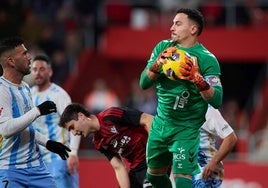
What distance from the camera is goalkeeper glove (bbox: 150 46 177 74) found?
365 inches

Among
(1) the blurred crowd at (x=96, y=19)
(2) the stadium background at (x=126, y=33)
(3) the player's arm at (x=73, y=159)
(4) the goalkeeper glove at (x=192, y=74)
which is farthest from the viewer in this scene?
(2) the stadium background at (x=126, y=33)

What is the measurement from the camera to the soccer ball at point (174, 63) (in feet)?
30.2

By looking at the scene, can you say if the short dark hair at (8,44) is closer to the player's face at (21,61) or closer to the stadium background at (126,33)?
the player's face at (21,61)

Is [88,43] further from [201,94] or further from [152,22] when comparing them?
[201,94]

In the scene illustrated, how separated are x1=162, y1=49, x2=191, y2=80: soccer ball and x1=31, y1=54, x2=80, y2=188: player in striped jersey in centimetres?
293

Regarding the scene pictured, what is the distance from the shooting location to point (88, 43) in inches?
852

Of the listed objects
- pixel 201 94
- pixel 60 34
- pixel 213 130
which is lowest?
pixel 60 34

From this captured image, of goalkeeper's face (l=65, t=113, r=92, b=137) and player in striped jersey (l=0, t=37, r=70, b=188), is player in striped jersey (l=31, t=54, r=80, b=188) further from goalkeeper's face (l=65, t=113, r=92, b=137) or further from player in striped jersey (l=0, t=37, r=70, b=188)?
player in striped jersey (l=0, t=37, r=70, b=188)

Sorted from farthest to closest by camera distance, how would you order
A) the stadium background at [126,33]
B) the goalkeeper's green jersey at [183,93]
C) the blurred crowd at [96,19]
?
the stadium background at [126,33]
the blurred crowd at [96,19]
the goalkeeper's green jersey at [183,93]

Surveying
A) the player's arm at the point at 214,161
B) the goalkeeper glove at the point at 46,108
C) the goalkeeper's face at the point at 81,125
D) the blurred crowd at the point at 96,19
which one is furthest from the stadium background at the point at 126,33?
the goalkeeper glove at the point at 46,108

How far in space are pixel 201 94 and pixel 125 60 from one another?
43.0 ft

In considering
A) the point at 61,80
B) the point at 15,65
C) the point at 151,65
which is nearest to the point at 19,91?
the point at 15,65

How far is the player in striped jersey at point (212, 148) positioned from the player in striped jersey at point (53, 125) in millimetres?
1846

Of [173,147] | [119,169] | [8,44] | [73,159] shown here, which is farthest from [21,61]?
[73,159]
